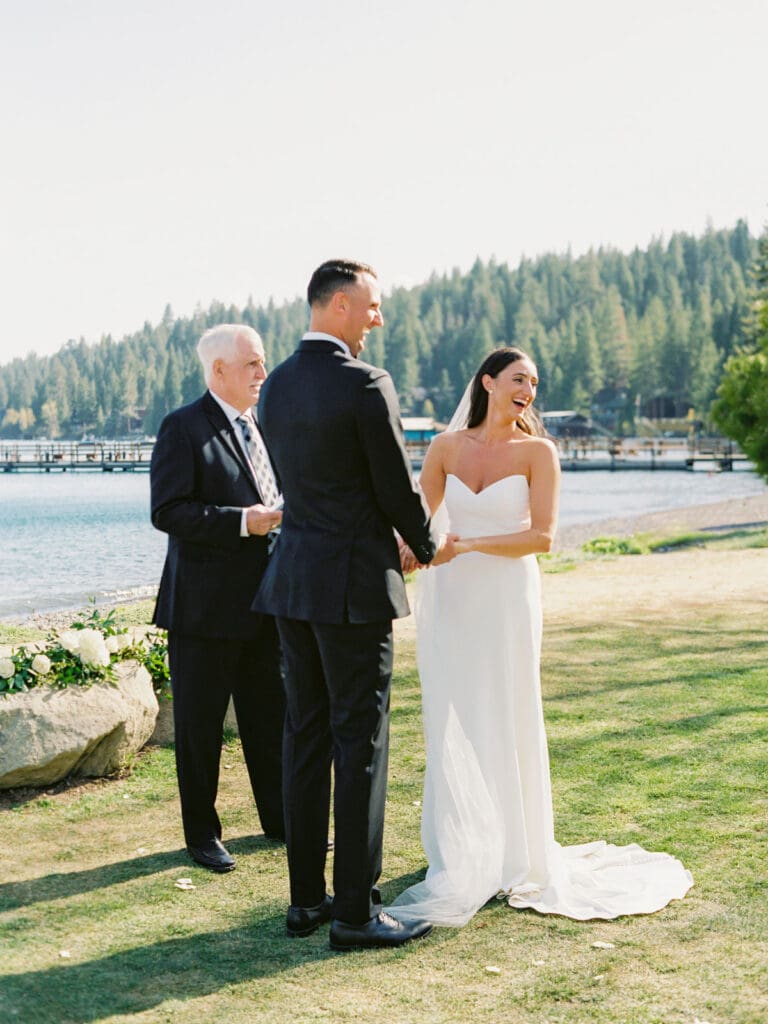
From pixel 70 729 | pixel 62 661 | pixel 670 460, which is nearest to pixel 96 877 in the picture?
pixel 70 729

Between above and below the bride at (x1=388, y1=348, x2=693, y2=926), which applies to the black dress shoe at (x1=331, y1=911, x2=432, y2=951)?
below

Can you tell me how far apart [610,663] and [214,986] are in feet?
19.0

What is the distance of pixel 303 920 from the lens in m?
4.17

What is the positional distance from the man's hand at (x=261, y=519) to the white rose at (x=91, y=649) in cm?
153

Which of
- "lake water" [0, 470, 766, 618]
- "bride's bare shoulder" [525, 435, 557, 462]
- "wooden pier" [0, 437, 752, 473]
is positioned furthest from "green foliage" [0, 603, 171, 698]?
"wooden pier" [0, 437, 752, 473]

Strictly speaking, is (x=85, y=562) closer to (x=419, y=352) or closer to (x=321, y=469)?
(x=321, y=469)

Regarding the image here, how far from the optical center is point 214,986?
3.76 metres

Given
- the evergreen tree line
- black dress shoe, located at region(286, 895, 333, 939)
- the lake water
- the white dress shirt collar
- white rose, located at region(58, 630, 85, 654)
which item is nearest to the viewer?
the white dress shirt collar

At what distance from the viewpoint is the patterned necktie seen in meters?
5.09

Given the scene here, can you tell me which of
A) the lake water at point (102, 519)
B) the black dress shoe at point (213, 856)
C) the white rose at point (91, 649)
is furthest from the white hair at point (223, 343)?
the lake water at point (102, 519)

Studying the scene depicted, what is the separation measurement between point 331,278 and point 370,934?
2.28 meters

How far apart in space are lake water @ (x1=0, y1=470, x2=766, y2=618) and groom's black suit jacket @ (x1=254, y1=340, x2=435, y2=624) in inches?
629

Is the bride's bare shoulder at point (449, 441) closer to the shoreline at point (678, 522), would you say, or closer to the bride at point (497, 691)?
the bride at point (497, 691)

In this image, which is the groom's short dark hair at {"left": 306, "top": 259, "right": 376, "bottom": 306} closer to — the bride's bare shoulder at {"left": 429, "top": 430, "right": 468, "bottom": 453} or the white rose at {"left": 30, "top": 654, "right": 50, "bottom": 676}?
the bride's bare shoulder at {"left": 429, "top": 430, "right": 468, "bottom": 453}
